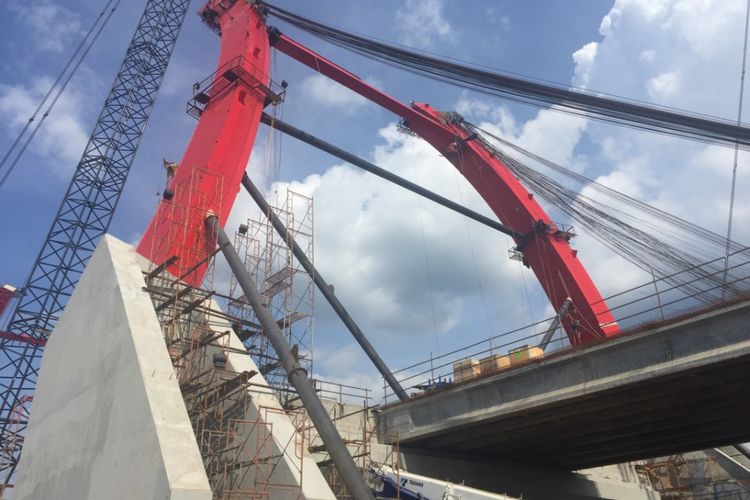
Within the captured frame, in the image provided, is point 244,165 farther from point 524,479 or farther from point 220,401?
point 524,479

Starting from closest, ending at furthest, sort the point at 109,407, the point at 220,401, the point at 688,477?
the point at 109,407 → the point at 220,401 → the point at 688,477

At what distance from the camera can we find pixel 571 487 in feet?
97.6

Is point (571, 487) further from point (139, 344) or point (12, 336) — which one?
point (12, 336)

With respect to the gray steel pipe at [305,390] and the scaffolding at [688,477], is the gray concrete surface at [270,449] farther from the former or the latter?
the scaffolding at [688,477]

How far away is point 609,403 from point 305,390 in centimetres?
982

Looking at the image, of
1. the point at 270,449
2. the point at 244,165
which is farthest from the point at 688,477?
the point at 244,165

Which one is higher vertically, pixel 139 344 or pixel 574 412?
pixel 139 344

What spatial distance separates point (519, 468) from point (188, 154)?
20692 millimetres

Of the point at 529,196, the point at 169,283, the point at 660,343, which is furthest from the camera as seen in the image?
the point at 529,196

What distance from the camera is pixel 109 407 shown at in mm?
15359

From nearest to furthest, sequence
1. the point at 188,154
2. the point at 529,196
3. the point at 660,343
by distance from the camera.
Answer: the point at 660,343 → the point at 188,154 → the point at 529,196

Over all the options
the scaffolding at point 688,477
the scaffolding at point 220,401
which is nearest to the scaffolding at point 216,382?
the scaffolding at point 220,401

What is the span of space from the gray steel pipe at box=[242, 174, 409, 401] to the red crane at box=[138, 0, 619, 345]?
3.20m

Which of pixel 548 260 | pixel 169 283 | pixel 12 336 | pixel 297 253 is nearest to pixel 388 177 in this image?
pixel 297 253
